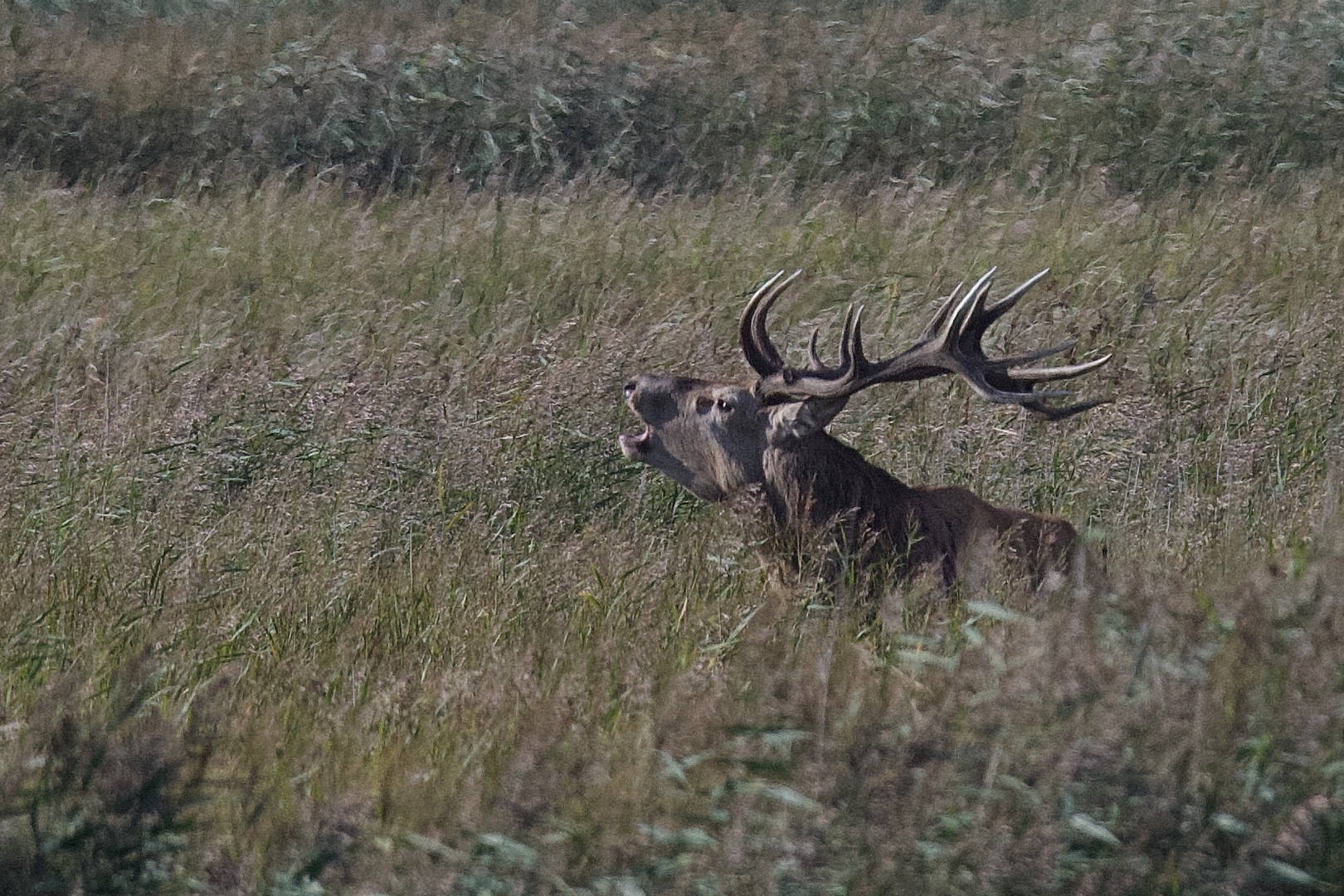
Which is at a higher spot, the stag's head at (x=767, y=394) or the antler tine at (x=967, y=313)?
the antler tine at (x=967, y=313)

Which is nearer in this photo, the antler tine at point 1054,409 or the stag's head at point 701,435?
the antler tine at point 1054,409

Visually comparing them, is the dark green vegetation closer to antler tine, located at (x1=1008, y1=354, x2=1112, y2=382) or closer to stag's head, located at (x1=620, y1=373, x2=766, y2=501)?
stag's head, located at (x1=620, y1=373, x2=766, y2=501)

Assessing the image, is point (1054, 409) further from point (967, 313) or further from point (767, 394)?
point (767, 394)

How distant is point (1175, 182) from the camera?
13125mm

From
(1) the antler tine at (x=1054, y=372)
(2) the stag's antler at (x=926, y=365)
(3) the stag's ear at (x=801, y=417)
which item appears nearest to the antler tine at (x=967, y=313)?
(2) the stag's antler at (x=926, y=365)

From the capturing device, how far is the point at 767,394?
5766mm

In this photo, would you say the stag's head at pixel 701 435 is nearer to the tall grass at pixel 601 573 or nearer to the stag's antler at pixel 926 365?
the stag's antler at pixel 926 365

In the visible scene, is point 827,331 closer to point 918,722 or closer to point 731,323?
point 731,323

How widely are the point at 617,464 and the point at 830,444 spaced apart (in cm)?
116

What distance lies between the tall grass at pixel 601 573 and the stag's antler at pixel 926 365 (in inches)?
20.1

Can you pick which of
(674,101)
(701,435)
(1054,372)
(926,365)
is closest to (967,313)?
(926,365)

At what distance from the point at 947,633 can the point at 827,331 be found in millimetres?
4208

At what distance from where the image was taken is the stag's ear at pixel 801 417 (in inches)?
223

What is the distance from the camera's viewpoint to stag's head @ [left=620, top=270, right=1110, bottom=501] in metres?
5.61
